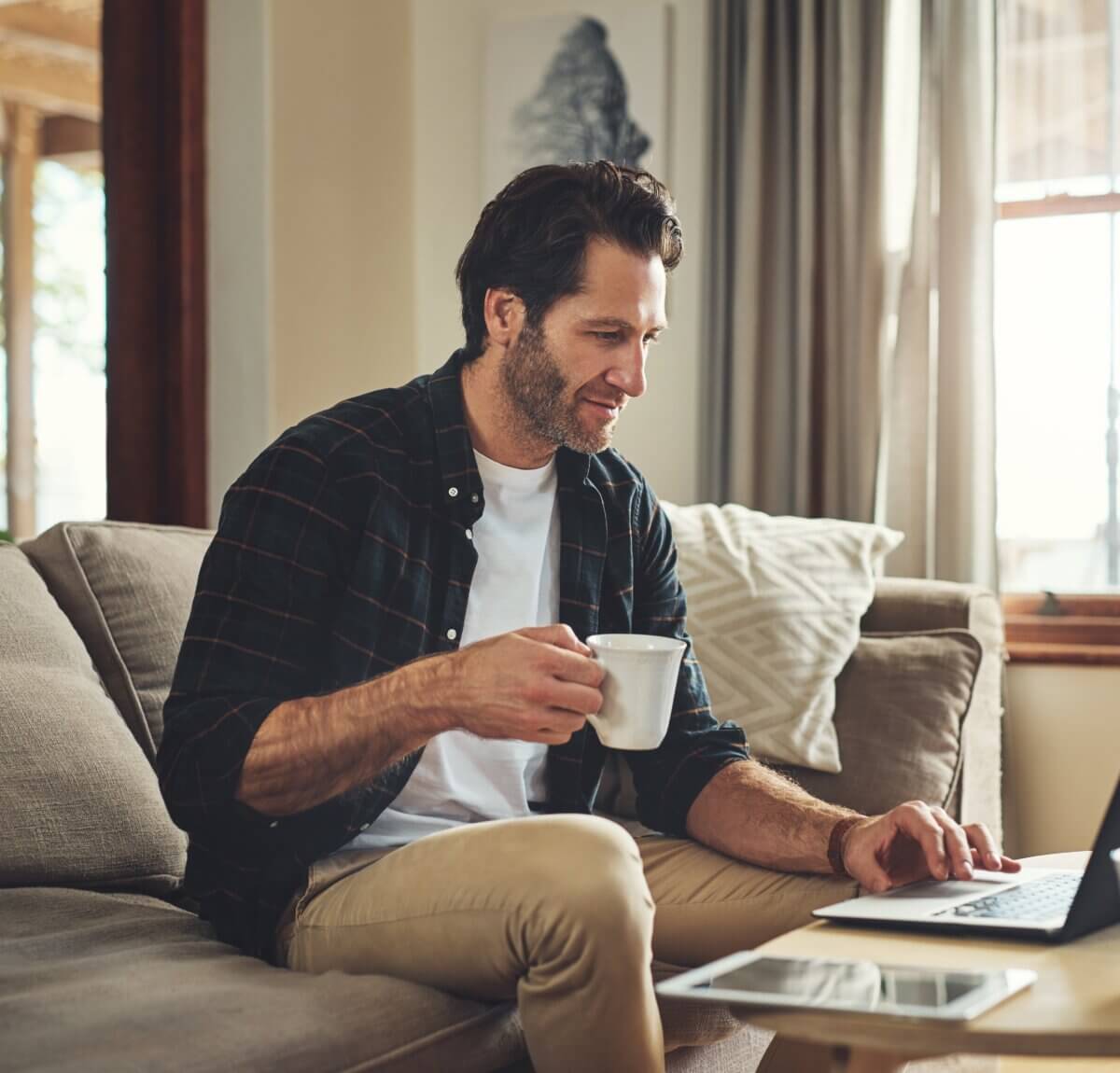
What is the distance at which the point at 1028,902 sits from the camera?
120 cm

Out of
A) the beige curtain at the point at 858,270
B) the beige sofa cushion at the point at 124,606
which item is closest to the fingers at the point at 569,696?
the beige sofa cushion at the point at 124,606

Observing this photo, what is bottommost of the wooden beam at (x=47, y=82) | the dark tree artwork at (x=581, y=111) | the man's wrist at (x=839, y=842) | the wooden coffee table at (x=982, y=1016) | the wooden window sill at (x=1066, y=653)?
the man's wrist at (x=839, y=842)

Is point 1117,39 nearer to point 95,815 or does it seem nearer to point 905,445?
point 905,445

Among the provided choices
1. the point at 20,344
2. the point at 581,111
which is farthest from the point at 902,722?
the point at 20,344

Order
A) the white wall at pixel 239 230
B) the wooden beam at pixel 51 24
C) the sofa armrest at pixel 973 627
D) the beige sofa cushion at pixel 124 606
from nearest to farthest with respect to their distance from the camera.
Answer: the beige sofa cushion at pixel 124 606, the sofa armrest at pixel 973 627, the white wall at pixel 239 230, the wooden beam at pixel 51 24

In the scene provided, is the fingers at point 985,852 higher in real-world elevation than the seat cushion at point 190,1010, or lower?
higher

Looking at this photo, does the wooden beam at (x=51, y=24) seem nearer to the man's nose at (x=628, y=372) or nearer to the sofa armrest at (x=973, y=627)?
the sofa armrest at (x=973, y=627)

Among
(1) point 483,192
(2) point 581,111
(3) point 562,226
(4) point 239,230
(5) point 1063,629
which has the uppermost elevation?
(2) point 581,111

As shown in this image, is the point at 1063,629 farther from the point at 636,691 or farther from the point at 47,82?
the point at 47,82

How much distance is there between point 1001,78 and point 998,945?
226 cm

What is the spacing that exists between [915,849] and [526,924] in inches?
16.2

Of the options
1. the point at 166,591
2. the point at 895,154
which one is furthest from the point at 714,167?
the point at 166,591

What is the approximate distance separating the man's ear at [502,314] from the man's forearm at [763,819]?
0.58m

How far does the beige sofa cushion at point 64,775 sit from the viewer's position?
5.16 feet
